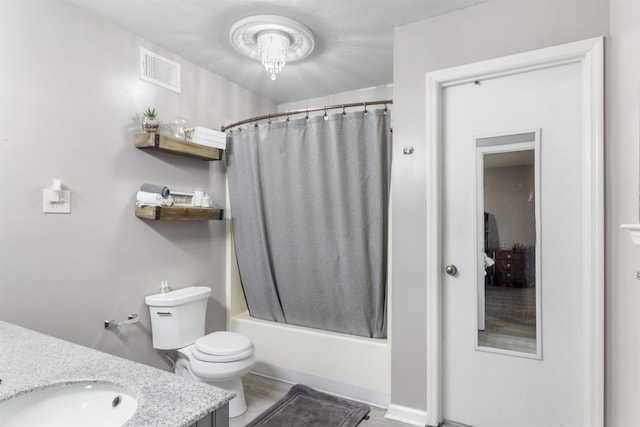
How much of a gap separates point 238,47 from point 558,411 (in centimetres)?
273

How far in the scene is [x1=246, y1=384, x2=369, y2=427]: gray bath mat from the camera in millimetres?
2035

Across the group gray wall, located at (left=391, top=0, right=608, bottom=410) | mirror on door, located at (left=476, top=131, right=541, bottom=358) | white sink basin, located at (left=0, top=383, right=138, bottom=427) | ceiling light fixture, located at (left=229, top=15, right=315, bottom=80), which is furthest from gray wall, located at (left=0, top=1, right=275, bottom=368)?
mirror on door, located at (left=476, top=131, right=541, bottom=358)

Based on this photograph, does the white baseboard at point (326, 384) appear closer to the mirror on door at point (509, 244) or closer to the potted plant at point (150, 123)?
the mirror on door at point (509, 244)

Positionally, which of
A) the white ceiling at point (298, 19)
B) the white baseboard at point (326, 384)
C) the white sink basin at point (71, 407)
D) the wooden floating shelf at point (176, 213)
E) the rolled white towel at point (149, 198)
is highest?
the white ceiling at point (298, 19)

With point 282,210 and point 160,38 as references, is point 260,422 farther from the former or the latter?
point 160,38

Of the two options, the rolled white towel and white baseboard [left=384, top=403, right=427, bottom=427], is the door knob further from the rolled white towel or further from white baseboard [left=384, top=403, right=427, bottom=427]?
the rolled white towel

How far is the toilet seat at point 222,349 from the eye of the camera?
2008 millimetres

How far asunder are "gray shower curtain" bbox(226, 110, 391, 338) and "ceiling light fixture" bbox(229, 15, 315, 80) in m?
0.47

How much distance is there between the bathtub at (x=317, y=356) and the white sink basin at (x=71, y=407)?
163 centimetres

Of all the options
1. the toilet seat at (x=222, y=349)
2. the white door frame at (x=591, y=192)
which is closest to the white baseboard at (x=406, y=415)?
the white door frame at (x=591, y=192)

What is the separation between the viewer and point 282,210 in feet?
8.66

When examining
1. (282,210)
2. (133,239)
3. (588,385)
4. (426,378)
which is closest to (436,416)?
(426,378)

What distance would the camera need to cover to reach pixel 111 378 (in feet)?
3.30

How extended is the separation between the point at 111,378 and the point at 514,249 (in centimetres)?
186
